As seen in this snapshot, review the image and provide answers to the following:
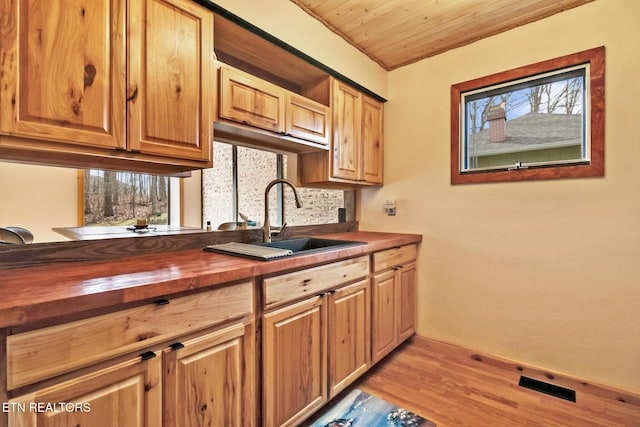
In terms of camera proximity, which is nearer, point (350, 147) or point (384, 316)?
point (384, 316)

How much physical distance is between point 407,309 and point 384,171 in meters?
1.27

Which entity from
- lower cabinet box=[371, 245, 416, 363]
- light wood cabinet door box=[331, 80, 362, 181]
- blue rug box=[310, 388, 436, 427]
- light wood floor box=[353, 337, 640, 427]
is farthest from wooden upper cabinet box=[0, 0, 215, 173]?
light wood floor box=[353, 337, 640, 427]

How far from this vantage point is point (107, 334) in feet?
2.90

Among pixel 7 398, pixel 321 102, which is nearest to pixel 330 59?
pixel 321 102

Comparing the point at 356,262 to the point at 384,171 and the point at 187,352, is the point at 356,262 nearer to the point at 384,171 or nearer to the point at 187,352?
the point at 187,352

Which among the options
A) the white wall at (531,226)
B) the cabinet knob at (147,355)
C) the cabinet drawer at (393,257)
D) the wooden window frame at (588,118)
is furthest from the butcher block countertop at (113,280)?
the wooden window frame at (588,118)

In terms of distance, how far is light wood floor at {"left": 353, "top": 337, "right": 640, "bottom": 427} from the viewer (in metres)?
1.64

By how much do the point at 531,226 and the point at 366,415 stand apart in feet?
5.56

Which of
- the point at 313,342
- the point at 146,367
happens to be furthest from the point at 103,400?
the point at 313,342

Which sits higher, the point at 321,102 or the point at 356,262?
the point at 321,102

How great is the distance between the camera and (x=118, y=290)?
88cm

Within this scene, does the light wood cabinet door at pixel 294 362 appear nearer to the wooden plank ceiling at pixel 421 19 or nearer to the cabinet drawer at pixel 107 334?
the cabinet drawer at pixel 107 334

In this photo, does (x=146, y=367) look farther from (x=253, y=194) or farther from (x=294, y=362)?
(x=253, y=194)

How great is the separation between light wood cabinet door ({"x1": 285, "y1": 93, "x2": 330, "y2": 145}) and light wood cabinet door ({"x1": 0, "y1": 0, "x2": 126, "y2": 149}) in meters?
0.94
